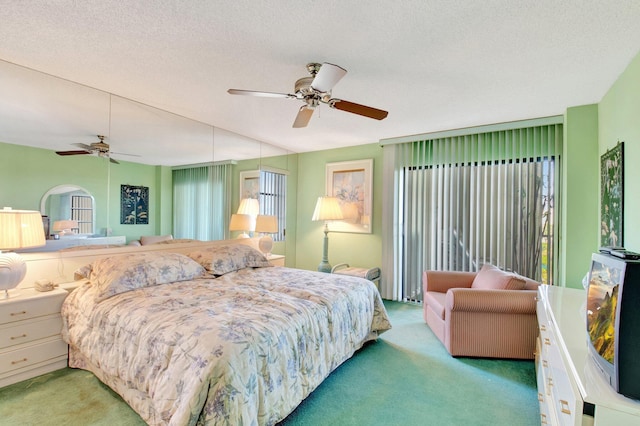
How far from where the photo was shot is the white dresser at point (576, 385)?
2.92 ft

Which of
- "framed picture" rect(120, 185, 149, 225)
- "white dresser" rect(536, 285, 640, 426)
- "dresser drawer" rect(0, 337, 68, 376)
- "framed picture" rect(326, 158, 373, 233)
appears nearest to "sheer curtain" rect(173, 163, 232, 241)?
"framed picture" rect(120, 185, 149, 225)

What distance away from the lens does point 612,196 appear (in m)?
2.40

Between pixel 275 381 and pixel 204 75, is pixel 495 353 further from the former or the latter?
pixel 204 75

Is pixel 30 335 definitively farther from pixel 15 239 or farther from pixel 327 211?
pixel 327 211

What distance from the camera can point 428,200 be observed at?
4.25 metres

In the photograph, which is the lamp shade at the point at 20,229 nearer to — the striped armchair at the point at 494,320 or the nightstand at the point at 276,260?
the nightstand at the point at 276,260

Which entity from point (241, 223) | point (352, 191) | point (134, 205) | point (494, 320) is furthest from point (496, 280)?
point (134, 205)

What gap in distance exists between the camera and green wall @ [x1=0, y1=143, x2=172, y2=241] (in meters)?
2.45

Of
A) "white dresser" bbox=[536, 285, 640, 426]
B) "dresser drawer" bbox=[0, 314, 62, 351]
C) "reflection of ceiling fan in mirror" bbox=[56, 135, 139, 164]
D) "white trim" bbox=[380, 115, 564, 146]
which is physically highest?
"white trim" bbox=[380, 115, 564, 146]

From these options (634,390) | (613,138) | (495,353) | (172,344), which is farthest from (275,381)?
(613,138)

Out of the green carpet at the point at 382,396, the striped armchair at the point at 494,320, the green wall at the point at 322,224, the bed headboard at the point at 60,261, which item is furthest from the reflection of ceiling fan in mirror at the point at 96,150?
the striped armchair at the point at 494,320

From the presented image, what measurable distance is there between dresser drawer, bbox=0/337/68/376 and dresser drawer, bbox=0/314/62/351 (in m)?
0.05

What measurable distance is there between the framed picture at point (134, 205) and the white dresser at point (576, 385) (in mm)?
3580

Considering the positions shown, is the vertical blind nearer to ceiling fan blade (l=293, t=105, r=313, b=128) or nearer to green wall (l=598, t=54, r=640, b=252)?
ceiling fan blade (l=293, t=105, r=313, b=128)
